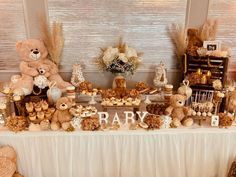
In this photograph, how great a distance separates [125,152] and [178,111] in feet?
1.53

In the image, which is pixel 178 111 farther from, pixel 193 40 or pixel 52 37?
pixel 52 37

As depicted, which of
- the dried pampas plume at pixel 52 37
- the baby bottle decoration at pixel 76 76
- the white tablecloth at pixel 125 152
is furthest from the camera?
the baby bottle decoration at pixel 76 76

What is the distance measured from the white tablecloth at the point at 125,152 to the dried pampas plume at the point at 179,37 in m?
0.67

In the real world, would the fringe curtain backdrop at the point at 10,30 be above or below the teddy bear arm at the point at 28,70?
above

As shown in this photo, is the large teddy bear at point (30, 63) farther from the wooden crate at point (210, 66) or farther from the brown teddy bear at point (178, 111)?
the wooden crate at point (210, 66)

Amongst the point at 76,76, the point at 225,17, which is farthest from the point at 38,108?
the point at 225,17

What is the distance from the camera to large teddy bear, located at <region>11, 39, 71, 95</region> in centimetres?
182

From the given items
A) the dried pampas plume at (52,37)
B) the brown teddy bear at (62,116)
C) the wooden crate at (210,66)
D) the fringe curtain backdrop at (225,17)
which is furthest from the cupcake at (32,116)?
the fringe curtain backdrop at (225,17)

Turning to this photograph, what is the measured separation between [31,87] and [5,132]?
14.1 inches

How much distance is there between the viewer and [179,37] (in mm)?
2004

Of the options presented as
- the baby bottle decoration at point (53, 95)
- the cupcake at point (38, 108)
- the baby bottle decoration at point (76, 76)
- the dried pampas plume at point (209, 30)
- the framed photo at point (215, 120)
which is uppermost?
the dried pampas plume at point (209, 30)

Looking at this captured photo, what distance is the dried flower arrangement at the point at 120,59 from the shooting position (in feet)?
6.27

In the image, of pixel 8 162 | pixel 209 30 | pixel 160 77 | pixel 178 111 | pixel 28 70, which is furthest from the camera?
pixel 160 77

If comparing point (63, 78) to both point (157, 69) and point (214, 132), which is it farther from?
point (214, 132)
